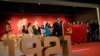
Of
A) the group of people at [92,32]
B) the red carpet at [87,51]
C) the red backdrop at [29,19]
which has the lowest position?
the red carpet at [87,51]

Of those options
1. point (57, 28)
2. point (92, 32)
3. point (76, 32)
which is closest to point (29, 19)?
point (57, 28)

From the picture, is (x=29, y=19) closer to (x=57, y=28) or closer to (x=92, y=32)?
(x=57, y=28)

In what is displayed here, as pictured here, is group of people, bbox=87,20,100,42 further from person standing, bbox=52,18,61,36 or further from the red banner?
person standing, bbox=52,18,61,36

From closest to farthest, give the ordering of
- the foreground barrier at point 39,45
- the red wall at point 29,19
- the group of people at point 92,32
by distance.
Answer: the foreground barrier at point 39,45
the group of people at point 92,32
the red wall at point 29,19

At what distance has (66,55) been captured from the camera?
312cm

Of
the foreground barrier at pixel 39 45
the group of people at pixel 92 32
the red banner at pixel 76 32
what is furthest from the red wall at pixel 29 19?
the foreground barrier at pixel 39 45

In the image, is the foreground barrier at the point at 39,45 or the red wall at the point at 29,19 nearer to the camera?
the foreground barrier at the point at 39,45

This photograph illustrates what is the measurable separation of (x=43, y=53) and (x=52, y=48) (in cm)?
15

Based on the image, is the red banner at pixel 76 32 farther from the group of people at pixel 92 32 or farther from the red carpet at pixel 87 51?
the red carpet at pixel 87 51

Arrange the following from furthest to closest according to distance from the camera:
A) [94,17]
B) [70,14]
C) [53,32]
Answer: [70,14]
[94,17]
[53,32]

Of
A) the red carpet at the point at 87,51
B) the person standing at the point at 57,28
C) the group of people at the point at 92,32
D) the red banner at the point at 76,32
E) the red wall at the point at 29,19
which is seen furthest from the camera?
the red wall at the point at 29,19

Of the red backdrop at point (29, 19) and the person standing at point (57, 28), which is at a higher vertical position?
the red backdrop at point (29, 19)

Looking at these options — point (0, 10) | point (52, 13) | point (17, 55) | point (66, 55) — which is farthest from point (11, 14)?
point (66, 55)

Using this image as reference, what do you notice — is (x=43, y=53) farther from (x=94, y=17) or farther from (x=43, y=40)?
(x=94, y=17)
